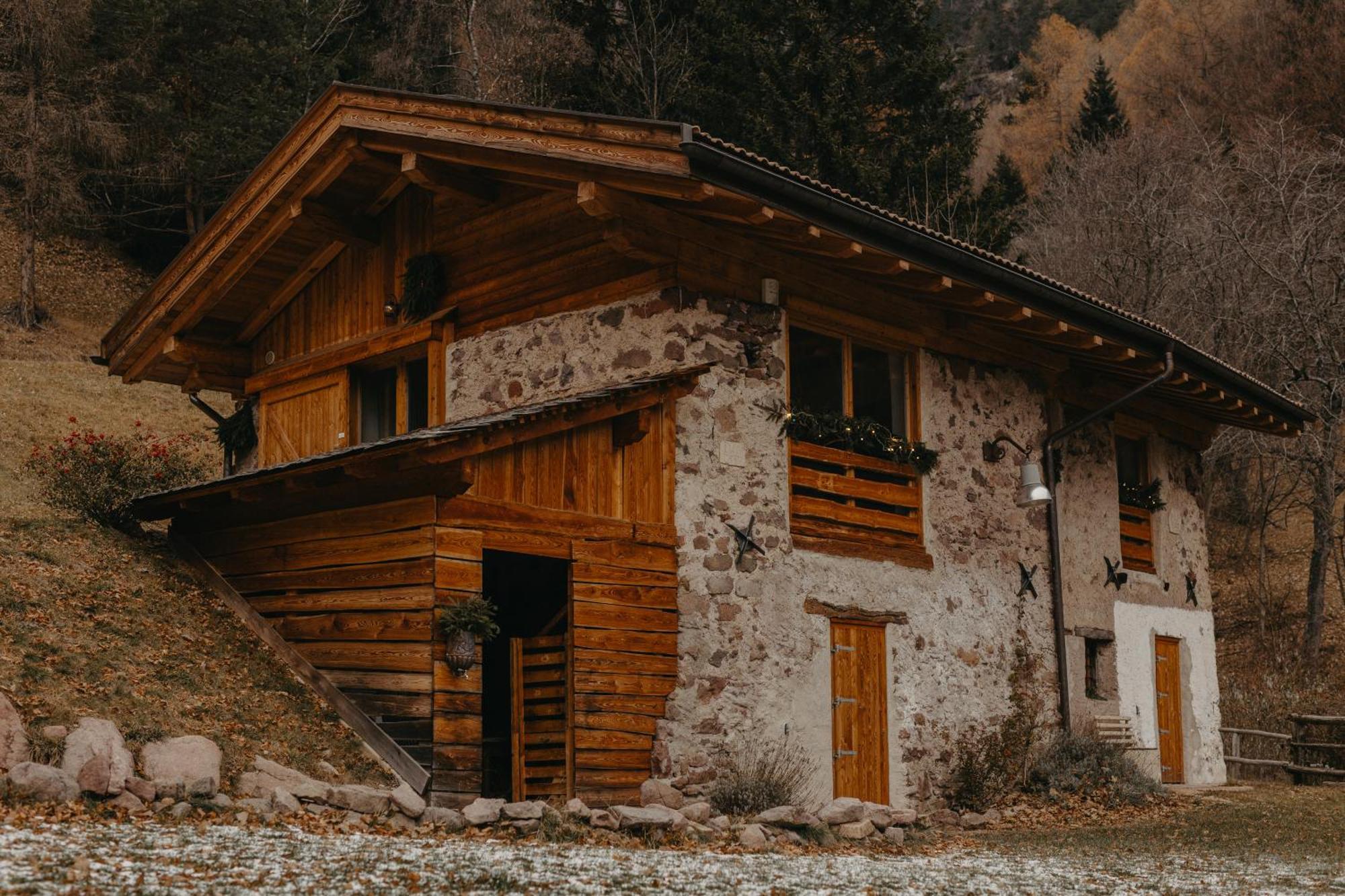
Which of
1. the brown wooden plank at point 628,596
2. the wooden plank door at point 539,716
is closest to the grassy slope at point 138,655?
the wooden plank door at point 539,716

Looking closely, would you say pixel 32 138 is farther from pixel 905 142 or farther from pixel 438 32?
pixel 905 142

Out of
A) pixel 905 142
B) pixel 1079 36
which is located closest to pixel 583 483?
pixel 905 142

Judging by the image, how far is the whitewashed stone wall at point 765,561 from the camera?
1041 centimetres

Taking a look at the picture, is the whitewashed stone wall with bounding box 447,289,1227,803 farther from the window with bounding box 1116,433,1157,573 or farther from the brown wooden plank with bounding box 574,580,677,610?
the window with bounding box 1116,433,1157,573

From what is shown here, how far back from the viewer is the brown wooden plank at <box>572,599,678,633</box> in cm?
984

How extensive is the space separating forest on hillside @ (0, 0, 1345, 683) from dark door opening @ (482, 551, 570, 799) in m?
13.8

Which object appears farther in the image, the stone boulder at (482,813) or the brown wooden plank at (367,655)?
the brown wooden plank at (367,655)

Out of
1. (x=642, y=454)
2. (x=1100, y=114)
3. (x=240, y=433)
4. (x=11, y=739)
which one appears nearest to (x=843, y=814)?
(x=642, y=454)

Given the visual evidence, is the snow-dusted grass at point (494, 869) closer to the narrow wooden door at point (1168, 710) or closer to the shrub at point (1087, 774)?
the shrub at point (1087, 774)

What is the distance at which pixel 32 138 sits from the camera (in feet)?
98.9

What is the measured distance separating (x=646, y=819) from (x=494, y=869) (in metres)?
2.20

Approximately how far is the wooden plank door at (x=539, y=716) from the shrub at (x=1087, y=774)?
4912 millimetres

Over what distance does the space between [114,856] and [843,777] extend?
6687 mm

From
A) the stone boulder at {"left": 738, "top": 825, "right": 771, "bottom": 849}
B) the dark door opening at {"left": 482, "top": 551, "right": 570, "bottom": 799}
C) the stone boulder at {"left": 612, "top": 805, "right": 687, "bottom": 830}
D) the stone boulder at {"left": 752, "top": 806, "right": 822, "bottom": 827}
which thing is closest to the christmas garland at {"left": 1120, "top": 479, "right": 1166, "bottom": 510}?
the dark door opening at {"left": 482, "top": 551, "right": 570, "bottom": 799}
